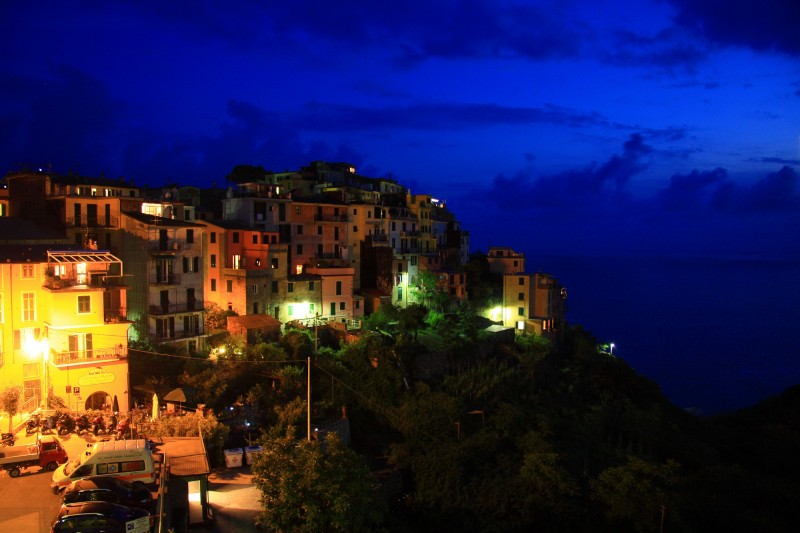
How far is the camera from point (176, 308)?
33781 millimetres

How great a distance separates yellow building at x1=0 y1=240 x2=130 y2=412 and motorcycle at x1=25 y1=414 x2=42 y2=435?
84.8 inches

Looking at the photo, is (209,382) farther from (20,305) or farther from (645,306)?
(645,306)

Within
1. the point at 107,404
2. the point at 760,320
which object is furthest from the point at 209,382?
the point at 760,320

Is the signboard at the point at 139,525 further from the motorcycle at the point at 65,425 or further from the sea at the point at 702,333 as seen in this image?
the sea at the point at 702,333

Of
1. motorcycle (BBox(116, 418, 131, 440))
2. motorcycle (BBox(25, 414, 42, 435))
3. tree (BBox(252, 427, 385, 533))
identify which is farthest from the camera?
motorcycle (BBox(25, 414, 42, 435))

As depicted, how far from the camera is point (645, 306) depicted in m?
119

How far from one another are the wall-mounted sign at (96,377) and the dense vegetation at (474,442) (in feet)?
11.7

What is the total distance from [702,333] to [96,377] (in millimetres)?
93893

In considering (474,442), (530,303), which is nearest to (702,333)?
(530,303)

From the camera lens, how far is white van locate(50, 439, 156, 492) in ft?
56.3

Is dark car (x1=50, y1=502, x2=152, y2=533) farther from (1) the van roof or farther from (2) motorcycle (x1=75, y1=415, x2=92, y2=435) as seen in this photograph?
(2) motorcycle (x1=75, y1=415, x2=92, y2=435)

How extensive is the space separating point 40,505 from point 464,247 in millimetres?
51154

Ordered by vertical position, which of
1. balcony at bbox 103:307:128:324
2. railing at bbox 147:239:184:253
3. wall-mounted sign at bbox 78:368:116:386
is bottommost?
wall-mounted sign at bbox 78:368:116:386

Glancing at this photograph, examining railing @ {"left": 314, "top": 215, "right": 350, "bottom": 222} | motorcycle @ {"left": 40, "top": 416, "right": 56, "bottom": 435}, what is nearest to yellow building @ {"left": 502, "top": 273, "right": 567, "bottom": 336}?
railing @ {"left": 314, "top": 215, "right": 350, "bottom": 222}
